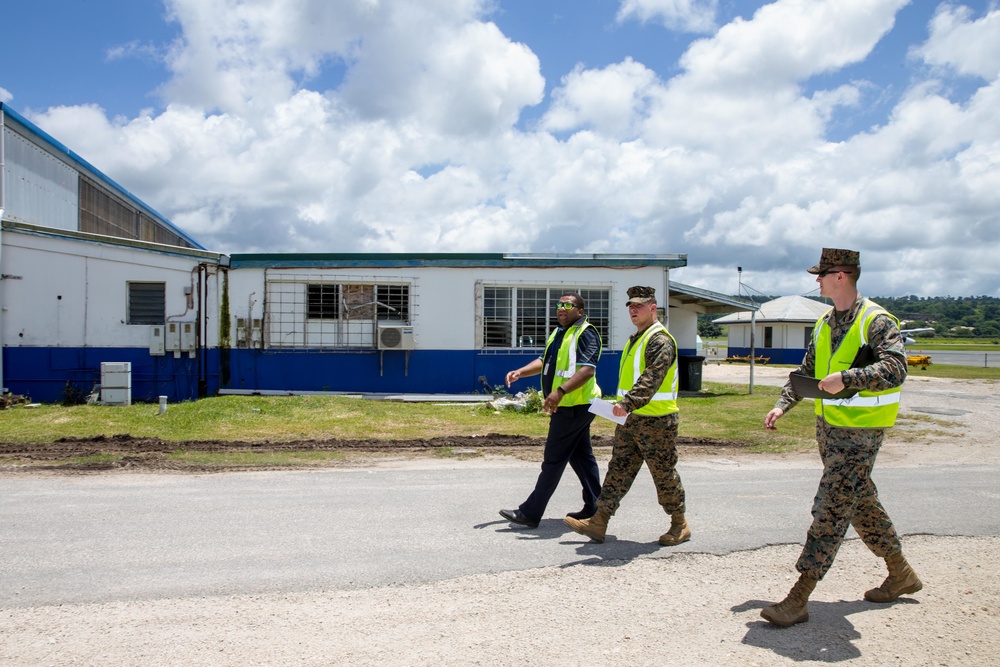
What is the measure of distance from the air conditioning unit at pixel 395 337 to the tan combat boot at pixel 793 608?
42.3ft

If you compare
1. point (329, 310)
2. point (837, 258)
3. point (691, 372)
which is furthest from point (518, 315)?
point (837, 258)

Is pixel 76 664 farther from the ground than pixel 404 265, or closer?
closer

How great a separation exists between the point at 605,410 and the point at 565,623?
164 cm

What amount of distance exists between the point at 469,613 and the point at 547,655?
620mm

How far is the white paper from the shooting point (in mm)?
5016

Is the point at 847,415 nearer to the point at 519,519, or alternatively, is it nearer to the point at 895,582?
the point at 895,582

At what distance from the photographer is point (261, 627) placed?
3.74 meters

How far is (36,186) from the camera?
56.0ft

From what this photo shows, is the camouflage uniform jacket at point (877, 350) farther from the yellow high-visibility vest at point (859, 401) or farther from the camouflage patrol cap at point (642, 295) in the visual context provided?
the camouflage patrol cap at point (642, 295)

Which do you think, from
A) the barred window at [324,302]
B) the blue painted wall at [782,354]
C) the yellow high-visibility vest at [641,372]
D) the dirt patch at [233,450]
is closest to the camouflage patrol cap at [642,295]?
the yellow high-visibility vest at [641,372]

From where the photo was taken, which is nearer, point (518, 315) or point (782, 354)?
point (518, 315)

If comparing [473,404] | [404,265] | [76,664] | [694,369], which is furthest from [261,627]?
[694,369]

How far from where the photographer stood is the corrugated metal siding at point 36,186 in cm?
1573

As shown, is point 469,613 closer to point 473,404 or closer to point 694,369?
point 473,404
